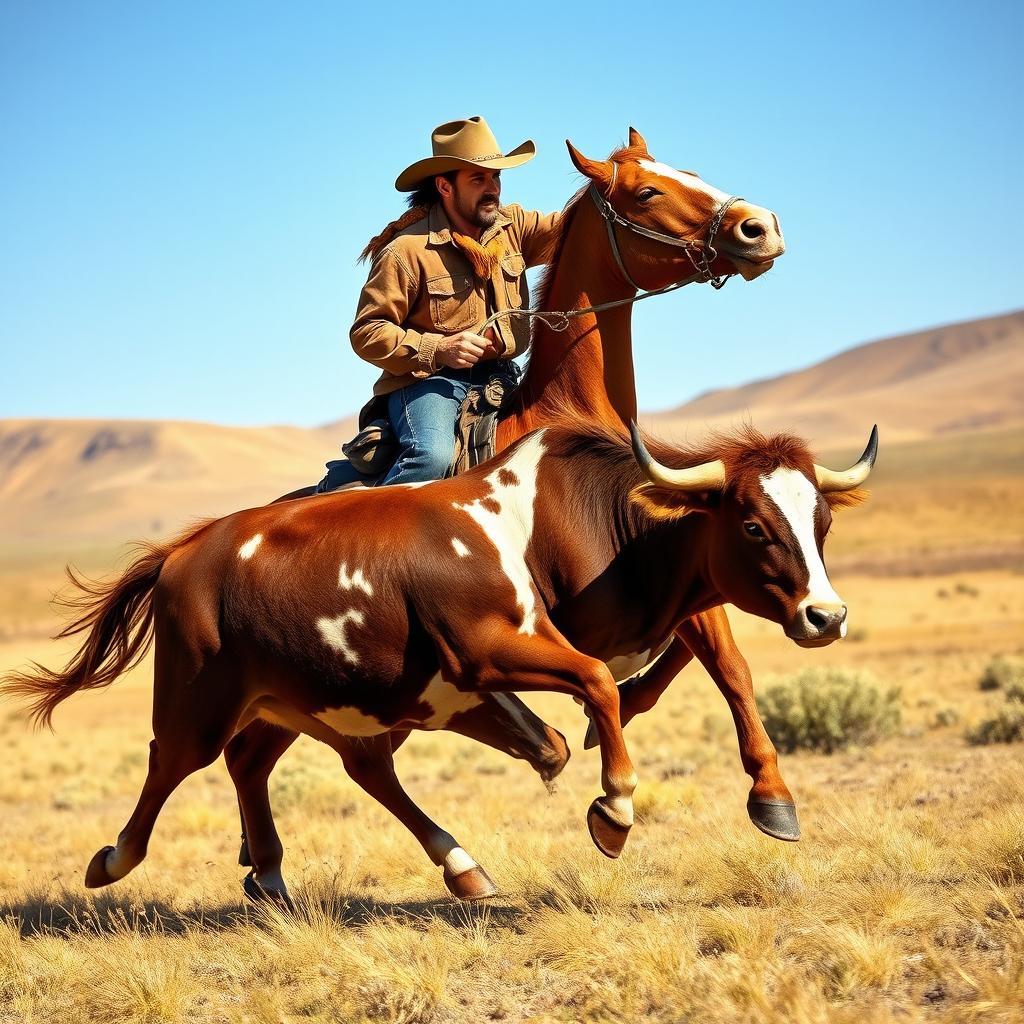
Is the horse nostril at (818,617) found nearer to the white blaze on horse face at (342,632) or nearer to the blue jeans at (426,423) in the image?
the white blaze on horse face at (342,632)

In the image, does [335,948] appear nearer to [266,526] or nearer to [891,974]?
[266,526]

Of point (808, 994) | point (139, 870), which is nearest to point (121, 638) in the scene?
point (139, 870)

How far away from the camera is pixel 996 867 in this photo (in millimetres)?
6145

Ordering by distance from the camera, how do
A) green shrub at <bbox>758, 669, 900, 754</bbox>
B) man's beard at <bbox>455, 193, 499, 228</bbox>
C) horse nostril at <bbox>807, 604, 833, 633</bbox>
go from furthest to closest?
1. green shrub at <bbox>758, 669, 900, 754</bbox>
2. man's beard at <bbox>455, 193, 499, 228</bbox>
3. horse nostril at <bbox>807, 604, 833, 633</bbox>

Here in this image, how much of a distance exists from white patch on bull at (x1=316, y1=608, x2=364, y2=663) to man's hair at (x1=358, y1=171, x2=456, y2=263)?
7.02ft

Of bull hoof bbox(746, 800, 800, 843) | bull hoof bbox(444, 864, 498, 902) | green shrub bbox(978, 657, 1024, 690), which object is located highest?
bull hoof bbox(746, 800, 800, 843)

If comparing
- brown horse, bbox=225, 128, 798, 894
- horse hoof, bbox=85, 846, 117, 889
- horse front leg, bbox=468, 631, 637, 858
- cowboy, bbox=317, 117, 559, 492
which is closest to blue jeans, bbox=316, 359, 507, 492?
cowboy, bbox=317, 117, 559, 492

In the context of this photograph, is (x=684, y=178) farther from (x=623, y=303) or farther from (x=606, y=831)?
(x=606, y=831)

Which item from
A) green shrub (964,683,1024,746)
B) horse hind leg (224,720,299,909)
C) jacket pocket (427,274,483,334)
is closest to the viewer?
jacket pocket (427,274,483,334)

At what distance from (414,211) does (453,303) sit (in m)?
0.57

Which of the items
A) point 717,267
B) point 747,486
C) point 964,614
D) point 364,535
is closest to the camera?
point 747,486

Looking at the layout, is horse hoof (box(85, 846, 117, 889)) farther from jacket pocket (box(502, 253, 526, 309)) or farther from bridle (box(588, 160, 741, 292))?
bridle (box(588, 160, 741, 292))

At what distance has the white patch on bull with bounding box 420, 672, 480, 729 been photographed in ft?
19.7

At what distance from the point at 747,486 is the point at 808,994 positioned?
2.05 m
